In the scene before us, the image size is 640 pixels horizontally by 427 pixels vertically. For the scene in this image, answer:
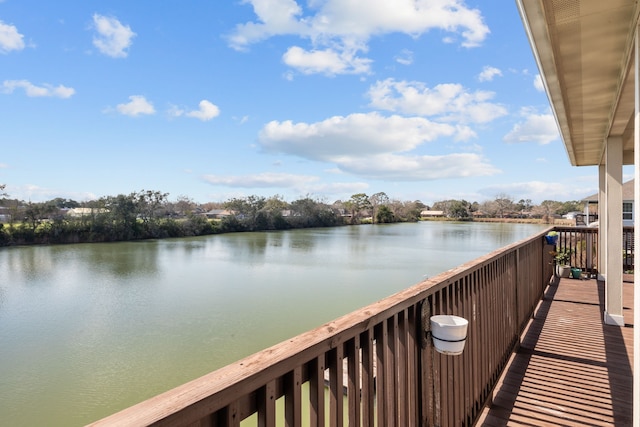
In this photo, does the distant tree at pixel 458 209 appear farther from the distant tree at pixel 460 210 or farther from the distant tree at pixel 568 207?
the distant tree at pixel 568 207

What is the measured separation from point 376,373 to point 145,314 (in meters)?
9.13

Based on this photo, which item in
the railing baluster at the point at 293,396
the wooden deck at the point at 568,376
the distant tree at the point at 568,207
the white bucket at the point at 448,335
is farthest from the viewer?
the distant tree at the point at 568,207

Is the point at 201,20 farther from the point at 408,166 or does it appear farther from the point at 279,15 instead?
the point at 408,166

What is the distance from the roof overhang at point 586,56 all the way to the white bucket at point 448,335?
56.5 inches

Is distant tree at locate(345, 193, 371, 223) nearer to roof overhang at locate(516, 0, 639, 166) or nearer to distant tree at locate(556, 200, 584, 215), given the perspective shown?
distant tree at locate(556, 200, 584, 215)

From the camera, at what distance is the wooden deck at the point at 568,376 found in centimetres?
192

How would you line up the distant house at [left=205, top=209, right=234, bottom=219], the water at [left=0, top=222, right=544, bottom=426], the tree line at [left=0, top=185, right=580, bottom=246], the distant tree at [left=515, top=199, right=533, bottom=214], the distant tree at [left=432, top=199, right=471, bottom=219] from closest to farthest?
the water at [left=0, top=222, right=544, bottom=426] < the tree line at [left=0, top=185, right=580, bottom=246] < the distant house at [left=205, top=209, right=234, bottom=219] < the distant tree at [left=515, top=199, right=533, bottom=214] < the distant tree at [left=432, top=199, right=471, bottom=219]

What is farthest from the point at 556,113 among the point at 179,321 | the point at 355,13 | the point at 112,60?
the point at 112,60

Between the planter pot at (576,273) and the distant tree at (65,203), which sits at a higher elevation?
the distant tree at (65,203)

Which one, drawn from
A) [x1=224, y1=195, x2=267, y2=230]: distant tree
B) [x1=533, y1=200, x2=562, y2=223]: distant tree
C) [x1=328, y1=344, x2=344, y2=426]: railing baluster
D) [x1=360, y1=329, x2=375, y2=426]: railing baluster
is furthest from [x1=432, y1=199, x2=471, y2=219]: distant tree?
[x1=328, y1=344, x2=344, y2=426]: railing baluster

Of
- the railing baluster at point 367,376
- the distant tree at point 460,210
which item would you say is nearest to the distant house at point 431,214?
the distant tree at point 460,210

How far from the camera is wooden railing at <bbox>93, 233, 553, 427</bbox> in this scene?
0.56 m

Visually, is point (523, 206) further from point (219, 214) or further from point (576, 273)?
point (576, 273)

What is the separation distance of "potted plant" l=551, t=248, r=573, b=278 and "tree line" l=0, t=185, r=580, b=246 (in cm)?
2744
